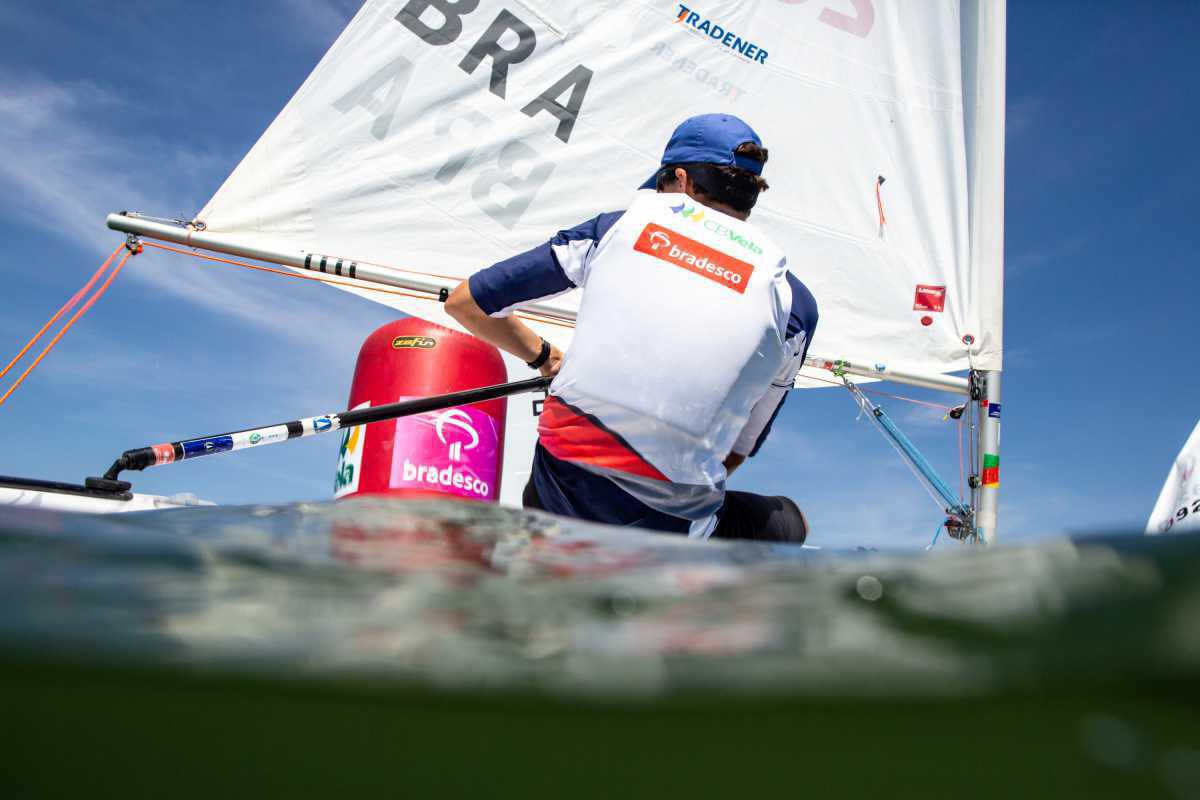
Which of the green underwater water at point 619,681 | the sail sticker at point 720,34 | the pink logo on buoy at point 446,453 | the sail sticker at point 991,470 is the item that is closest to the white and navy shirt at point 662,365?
the green underwater water at point 619,681

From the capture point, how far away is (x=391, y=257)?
2734 millimetres

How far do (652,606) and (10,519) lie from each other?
47cm

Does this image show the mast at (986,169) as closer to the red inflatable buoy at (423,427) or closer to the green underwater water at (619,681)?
the red inflatable buoy at (423,427)

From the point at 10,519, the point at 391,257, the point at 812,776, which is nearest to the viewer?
the point at 812,776

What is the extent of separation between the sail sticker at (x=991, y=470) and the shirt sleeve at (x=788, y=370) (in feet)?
5.93

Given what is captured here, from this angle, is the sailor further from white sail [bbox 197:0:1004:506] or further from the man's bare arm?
white sail [bbox 197:0:1004:506]

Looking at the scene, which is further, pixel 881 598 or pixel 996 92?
pixel 996 92

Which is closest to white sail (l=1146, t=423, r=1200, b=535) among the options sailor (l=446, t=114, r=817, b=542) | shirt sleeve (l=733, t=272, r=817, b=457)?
shirt sleeve (l=733, t=272, r=817, b=457)

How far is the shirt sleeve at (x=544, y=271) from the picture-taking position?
1.36 m

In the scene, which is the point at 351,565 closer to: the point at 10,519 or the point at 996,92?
the point at 10,519

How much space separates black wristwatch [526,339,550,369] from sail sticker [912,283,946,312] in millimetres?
2095

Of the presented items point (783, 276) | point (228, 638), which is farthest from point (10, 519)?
point (783, 276)

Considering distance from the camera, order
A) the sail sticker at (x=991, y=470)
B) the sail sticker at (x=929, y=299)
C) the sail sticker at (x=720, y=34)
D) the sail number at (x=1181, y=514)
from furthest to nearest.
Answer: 1. the sail sticker at (x=929, y=299)
2. the sail sticker at (x=720, y=34)
3. the sail sticker at (x=991, y=470)
4. the sail number at (x=1181, y=514)

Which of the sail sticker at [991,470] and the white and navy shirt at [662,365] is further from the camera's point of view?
the sail sticker at [991,470]
